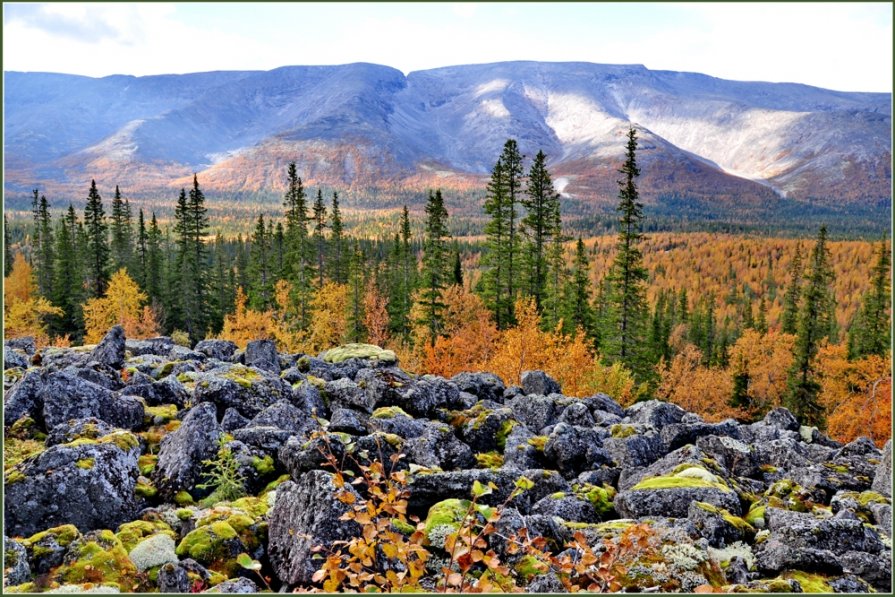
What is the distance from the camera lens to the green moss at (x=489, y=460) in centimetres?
1559

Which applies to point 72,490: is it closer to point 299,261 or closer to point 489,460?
point 489,460

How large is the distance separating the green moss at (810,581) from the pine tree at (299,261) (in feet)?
189

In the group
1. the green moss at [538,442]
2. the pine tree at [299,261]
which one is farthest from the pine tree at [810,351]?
the green moss at [538,442]

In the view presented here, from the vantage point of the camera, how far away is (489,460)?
15906 mm

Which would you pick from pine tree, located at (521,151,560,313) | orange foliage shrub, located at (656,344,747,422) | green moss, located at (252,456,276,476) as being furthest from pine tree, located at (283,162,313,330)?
green moss, located at (252,456,276,476)

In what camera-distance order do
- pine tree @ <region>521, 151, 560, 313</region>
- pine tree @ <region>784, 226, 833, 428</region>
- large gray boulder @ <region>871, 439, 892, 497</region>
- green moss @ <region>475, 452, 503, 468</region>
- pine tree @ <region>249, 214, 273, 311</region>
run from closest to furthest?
1. large gray boulder @ <region>871, 439, 892, 497</region>
2. green moss @ <region>475, 452, 503, 468</region>
3. pine tree @ <region>521, 151, 560, 313</region>
4. pine tree @ <region>784, 226, 833, 428</region>
5. pine tree @ <region>249, 214, 273, 311</region>

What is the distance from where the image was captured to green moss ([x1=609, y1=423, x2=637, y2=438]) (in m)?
17.2

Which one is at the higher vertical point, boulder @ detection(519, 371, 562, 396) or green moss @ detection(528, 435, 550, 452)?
green moss @ detection(528, 435, 550, 452)

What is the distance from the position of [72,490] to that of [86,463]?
56cm

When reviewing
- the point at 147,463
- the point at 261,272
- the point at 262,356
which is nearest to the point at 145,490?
the point at 147,463

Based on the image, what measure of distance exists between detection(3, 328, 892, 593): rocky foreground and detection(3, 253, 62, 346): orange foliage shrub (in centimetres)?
5064

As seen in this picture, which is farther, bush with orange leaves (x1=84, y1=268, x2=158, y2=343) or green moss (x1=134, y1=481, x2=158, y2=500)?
bush with orange leaves (x1=84, y1=268, x2=158, y2=343)

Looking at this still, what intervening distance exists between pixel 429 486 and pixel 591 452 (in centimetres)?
601

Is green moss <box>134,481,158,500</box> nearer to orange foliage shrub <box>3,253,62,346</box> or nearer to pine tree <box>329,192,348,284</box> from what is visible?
orange foliage shrub <box>3,253,62,346</box>
